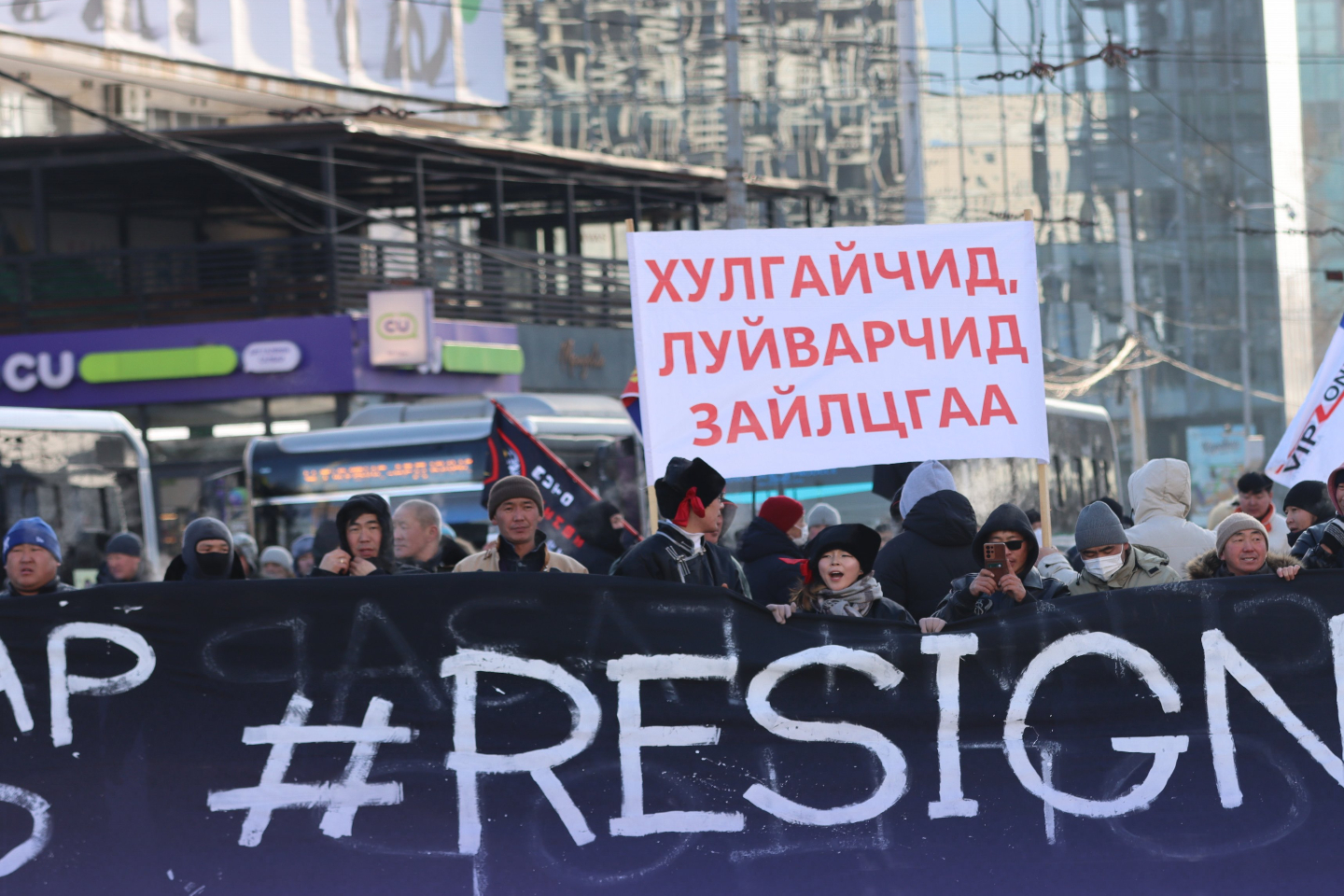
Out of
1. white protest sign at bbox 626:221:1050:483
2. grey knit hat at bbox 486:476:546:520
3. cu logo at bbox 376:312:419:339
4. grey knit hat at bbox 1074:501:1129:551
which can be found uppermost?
cu logo at bbox 376:312:419:339

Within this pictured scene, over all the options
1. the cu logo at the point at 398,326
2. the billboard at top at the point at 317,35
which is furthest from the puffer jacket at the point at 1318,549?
the billboard at top at the point at 317,35

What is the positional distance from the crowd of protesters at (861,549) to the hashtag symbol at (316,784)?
0.93 meters

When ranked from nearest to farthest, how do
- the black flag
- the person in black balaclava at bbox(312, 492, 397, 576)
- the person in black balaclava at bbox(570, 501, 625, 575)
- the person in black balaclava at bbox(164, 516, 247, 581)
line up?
1. the person in black balaclava at bbox(312, 492, 397, 576)
2. the person in black balaclava at bbox(164, 516, 247, 581)
3. the person in black balaclava at bbox(570, 501, 625, 575)
4. the black flag

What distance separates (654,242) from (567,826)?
255 cm

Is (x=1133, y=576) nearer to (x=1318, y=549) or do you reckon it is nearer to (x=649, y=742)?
(x=1318, y=549)

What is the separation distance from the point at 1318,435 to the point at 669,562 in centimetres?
384

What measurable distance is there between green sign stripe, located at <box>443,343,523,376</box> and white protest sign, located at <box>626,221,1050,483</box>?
22.7 m

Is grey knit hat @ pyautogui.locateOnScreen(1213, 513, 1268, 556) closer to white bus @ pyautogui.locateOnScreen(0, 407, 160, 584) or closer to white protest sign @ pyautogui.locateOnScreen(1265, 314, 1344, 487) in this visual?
white protest sign @ pyautogui.locateOnScreen(1265, 314, 1344, 487)

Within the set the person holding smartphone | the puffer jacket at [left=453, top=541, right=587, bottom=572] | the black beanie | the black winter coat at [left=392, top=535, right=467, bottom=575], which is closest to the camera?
the person holding smartphone

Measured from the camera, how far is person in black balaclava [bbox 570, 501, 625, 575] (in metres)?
9.77

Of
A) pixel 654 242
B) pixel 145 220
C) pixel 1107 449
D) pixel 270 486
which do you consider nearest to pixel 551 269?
pixel 145 220

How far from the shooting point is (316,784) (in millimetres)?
5531

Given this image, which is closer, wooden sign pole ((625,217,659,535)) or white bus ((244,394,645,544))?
wooden sign pole ((625,217,659,535))

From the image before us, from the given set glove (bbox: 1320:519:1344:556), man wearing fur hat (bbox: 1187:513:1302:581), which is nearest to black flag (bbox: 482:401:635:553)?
glove (bbox: 1320:519:1344:556)
